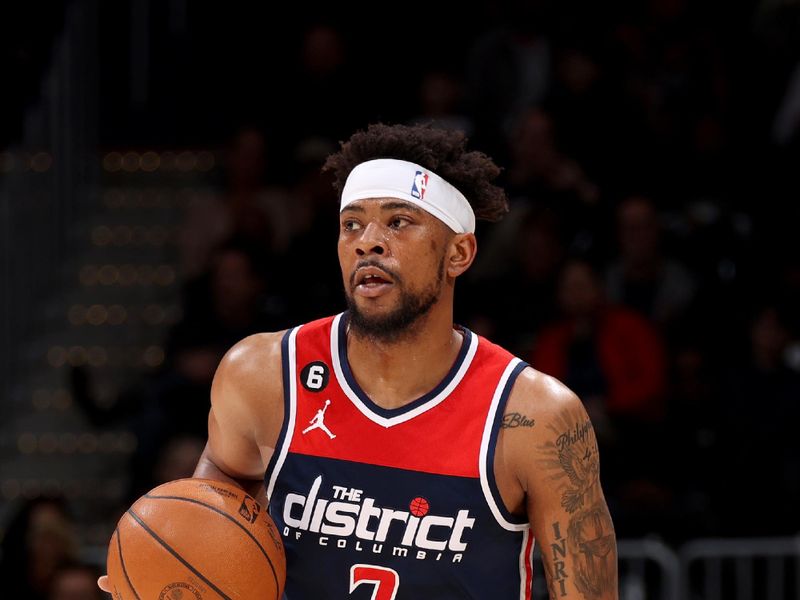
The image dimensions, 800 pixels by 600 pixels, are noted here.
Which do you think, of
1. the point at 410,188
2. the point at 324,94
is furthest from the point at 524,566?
the point at 324,94

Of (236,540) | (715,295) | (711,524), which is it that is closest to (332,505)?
(236,540)

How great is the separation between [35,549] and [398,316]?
3.76 meters

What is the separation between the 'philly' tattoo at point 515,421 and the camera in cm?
430

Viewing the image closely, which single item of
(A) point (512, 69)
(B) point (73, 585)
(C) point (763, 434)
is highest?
(A) point (512, 69)

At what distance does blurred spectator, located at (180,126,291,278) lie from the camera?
9633 mm

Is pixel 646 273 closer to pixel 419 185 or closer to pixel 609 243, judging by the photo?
pixel 609 243

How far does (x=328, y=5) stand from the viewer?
11.1 metres

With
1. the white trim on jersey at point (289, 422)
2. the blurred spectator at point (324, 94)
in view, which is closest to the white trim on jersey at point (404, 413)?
the white trim on jersey at point (289, 422)

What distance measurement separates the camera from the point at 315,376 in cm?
454

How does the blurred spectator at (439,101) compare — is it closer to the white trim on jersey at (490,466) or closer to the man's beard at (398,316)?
the man's beard at (398,316)

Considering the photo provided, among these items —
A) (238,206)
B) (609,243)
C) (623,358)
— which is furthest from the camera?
(238,206)

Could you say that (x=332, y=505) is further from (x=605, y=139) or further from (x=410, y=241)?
(x=605, y=139)

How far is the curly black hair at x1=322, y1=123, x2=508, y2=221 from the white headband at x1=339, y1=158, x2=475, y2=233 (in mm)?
36

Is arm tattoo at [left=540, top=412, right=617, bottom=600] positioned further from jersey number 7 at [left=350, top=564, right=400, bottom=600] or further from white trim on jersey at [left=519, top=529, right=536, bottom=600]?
jersey number 7 at [left=350, top=564, right=400, bottom=600]
